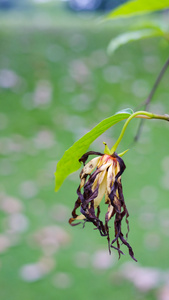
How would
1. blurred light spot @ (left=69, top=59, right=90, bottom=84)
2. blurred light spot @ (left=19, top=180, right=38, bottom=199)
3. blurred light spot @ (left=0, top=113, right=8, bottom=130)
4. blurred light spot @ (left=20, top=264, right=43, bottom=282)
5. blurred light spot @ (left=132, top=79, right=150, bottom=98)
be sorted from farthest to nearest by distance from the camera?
blurred light spot @ (left=69, top=59, right=90, bottom=84), blurred light spot @ (left=132, top=79, right=150, bottom=98), blurred light spot @ (left=0, top=113, right=8, bottom=130), blurred light spot @ (left=19, top=180, right=38, bottom=199), blurred light spot @ (left=20, top=264, right=43, bottom=282)

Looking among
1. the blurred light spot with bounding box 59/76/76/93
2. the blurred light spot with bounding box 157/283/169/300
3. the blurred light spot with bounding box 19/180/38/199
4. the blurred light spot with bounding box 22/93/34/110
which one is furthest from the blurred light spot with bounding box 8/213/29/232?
the blurred light spot with bounding box 59/76/76/93

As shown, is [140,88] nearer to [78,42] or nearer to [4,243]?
[78,42]

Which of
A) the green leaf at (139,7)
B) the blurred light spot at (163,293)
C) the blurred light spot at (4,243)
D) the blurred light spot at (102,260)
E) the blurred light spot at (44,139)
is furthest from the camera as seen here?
the blurred light spot at (44,139)

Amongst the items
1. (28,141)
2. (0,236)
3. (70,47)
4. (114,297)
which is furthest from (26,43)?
(114,297)

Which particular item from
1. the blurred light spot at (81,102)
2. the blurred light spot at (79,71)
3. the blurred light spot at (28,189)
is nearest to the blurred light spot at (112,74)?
the blurred light spot at (79,71)

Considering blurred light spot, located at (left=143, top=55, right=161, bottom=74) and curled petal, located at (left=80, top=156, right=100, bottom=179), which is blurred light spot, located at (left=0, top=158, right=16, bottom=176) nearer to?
blurred light spot, located at (left=143, top=55, right=161, bottom=74)

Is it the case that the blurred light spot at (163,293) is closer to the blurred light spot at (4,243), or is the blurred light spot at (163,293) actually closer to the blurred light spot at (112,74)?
the blurred light spot at (4,243)
